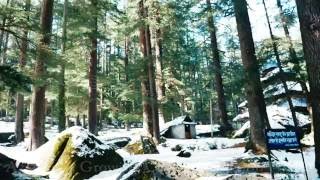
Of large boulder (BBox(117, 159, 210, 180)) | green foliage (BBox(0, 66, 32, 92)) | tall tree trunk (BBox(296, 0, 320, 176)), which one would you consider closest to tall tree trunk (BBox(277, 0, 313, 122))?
tall tree trunk (BBox(296, 0, 320, 176))

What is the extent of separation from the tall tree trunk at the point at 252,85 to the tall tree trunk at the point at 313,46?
580cm

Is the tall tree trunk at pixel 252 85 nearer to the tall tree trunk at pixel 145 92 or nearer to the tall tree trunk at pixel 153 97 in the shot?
the tall tree trunk at pixel 153 97

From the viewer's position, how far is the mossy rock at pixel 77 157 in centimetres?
1062

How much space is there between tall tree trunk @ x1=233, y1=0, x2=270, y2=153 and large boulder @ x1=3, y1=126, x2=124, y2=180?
6428 millimetres

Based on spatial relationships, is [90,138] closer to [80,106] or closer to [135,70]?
[135,70]

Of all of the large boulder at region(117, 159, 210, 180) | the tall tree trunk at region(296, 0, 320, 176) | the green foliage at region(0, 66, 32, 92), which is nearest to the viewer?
the green foliage at region(0, 66, 32, 92)

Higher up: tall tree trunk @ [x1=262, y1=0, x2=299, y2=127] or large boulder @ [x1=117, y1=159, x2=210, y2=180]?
tall tree trunk @ [x1=262, y1=0, x2=299, y2=127]

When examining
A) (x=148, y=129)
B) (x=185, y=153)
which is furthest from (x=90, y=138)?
(x=148, y=129)

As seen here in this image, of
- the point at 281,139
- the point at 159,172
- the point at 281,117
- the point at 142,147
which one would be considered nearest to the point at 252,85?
the point at 281,139

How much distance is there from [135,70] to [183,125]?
11.9 meters

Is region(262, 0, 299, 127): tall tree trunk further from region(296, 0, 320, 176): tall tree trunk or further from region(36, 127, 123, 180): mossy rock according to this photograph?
region(36, 127, 123, 180): mossy rock

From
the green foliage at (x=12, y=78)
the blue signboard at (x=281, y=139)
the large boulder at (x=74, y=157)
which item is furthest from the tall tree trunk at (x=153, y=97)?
the green foliage at (x=12, y=78)

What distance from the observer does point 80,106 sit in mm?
32781

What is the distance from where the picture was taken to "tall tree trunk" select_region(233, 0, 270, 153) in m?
15.5
